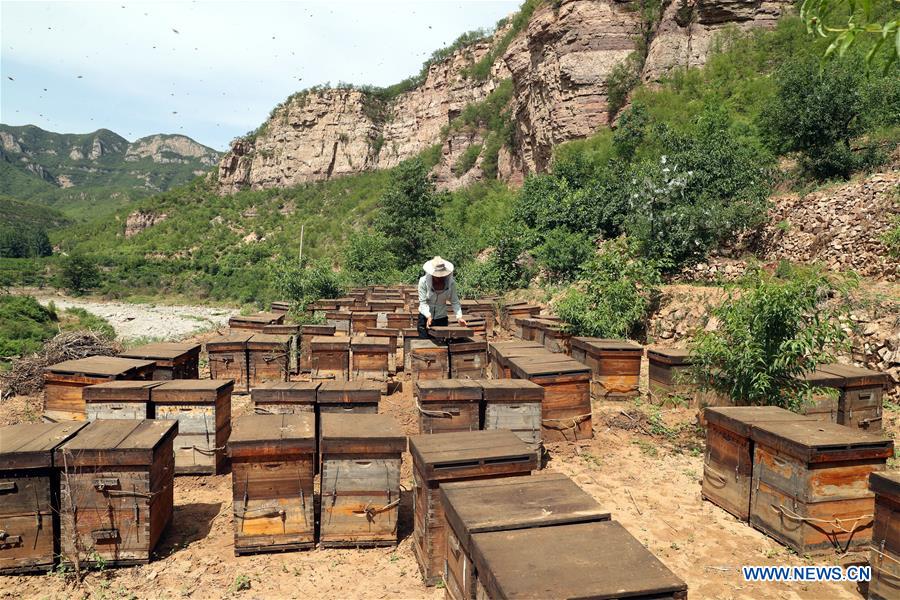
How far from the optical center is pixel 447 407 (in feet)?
19.4

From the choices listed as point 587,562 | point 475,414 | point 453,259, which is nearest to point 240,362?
point 475,414

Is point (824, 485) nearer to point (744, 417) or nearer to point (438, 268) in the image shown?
point (744, 417)

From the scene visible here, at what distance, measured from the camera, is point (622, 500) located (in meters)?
5.71

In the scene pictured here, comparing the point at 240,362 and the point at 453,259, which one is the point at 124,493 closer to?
the point at 240,362

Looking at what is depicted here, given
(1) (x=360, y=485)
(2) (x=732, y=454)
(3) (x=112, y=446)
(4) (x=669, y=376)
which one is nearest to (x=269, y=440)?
(1) (x=360, y=485)

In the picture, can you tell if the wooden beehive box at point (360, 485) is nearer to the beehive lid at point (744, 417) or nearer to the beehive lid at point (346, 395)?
the beehive lid at point (346, 395)

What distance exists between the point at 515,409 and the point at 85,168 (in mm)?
174671

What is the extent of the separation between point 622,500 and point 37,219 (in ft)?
331

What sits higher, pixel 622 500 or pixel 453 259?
pixel 453 259

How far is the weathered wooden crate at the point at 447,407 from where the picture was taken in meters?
5.84

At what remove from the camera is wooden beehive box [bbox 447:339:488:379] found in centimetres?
923

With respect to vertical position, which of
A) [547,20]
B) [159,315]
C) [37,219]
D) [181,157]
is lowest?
[159,315]

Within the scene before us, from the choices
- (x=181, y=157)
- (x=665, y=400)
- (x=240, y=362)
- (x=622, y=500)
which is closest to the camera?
(x=622, y=500)

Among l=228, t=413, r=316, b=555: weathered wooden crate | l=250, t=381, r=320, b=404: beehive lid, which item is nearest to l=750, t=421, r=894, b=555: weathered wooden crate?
l=228, t=413, r=316, b=555: weathered wooden crate
